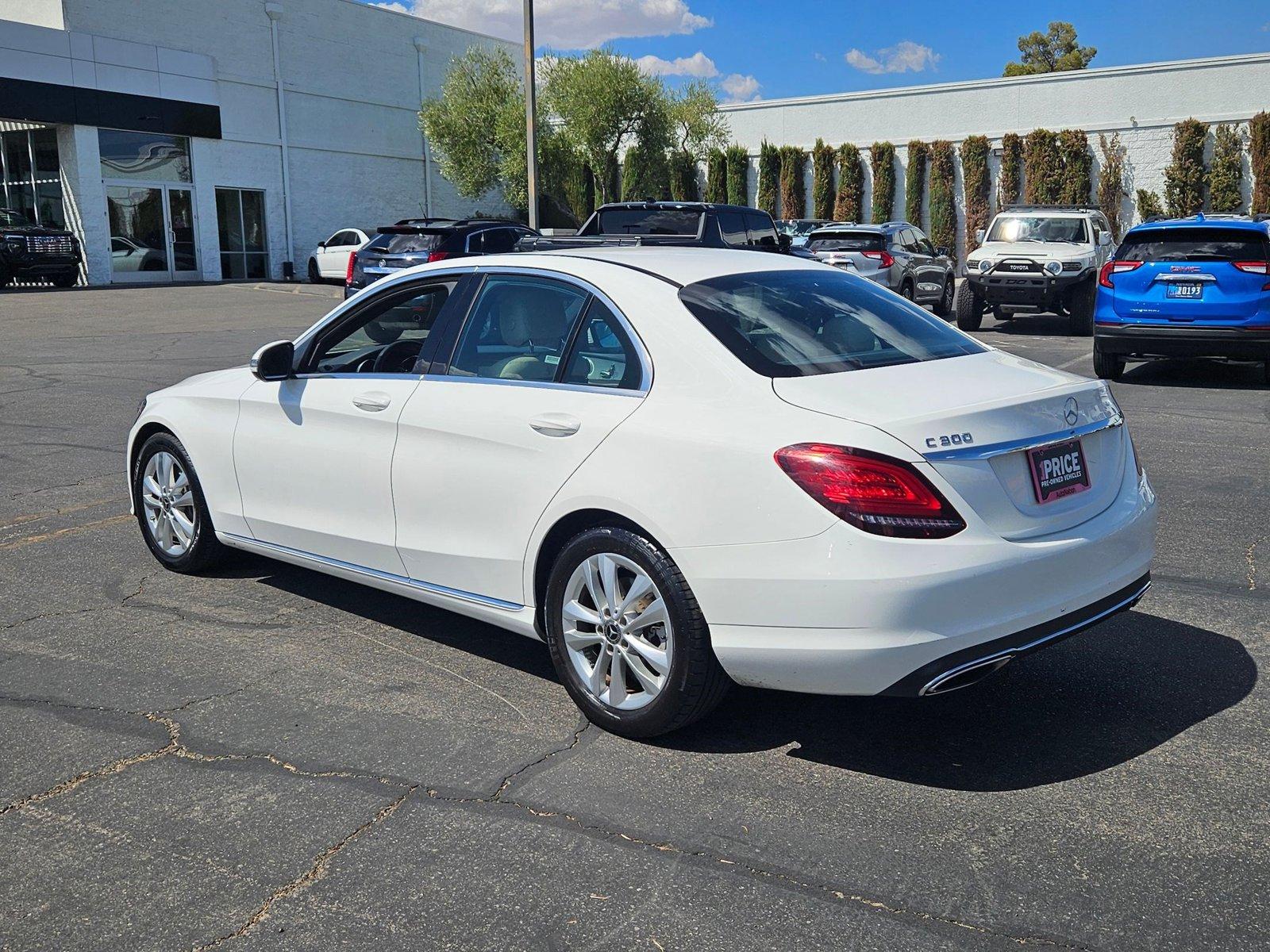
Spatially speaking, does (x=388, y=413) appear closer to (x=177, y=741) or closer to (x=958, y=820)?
(x=177, y=741)

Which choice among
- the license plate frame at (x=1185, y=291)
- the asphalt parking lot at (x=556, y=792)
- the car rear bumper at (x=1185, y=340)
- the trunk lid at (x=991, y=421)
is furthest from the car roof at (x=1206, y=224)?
the trunk lid at (x=991, y=421)

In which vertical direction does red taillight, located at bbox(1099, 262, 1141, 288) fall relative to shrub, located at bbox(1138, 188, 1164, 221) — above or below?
below

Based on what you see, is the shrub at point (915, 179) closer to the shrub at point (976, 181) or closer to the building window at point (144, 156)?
the shrub at point (976, 181)

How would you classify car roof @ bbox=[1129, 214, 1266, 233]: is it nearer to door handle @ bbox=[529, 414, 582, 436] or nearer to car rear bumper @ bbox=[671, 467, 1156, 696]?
car rear bumper @ bbox=[671, 467, 1156, 696]

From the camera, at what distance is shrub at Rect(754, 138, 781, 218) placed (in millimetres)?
40031

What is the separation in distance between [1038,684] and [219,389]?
382 cm

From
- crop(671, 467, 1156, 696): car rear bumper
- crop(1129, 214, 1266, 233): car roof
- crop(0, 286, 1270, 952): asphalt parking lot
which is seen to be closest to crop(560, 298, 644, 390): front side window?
crop(671, 467, 1156, 696): car rear bumper

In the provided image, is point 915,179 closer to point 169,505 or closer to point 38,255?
point 38,255

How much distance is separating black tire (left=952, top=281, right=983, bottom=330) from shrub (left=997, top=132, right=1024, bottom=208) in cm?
1924

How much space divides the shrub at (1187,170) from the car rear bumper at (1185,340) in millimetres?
23344

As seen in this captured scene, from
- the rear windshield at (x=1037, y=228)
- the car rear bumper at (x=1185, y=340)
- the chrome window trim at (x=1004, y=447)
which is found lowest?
the car rear bumper at (x=1185, y=340)

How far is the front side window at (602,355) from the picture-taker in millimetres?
4184

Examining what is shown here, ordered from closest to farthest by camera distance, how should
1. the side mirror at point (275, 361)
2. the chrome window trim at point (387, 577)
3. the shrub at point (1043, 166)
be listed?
the chrome window trim at point (387, 577)
the side mirror at point (275, 361)
the shrub at point (1043, 166)

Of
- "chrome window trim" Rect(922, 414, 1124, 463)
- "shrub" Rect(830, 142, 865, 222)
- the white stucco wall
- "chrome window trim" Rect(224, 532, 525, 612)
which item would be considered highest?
the white stucco wall
